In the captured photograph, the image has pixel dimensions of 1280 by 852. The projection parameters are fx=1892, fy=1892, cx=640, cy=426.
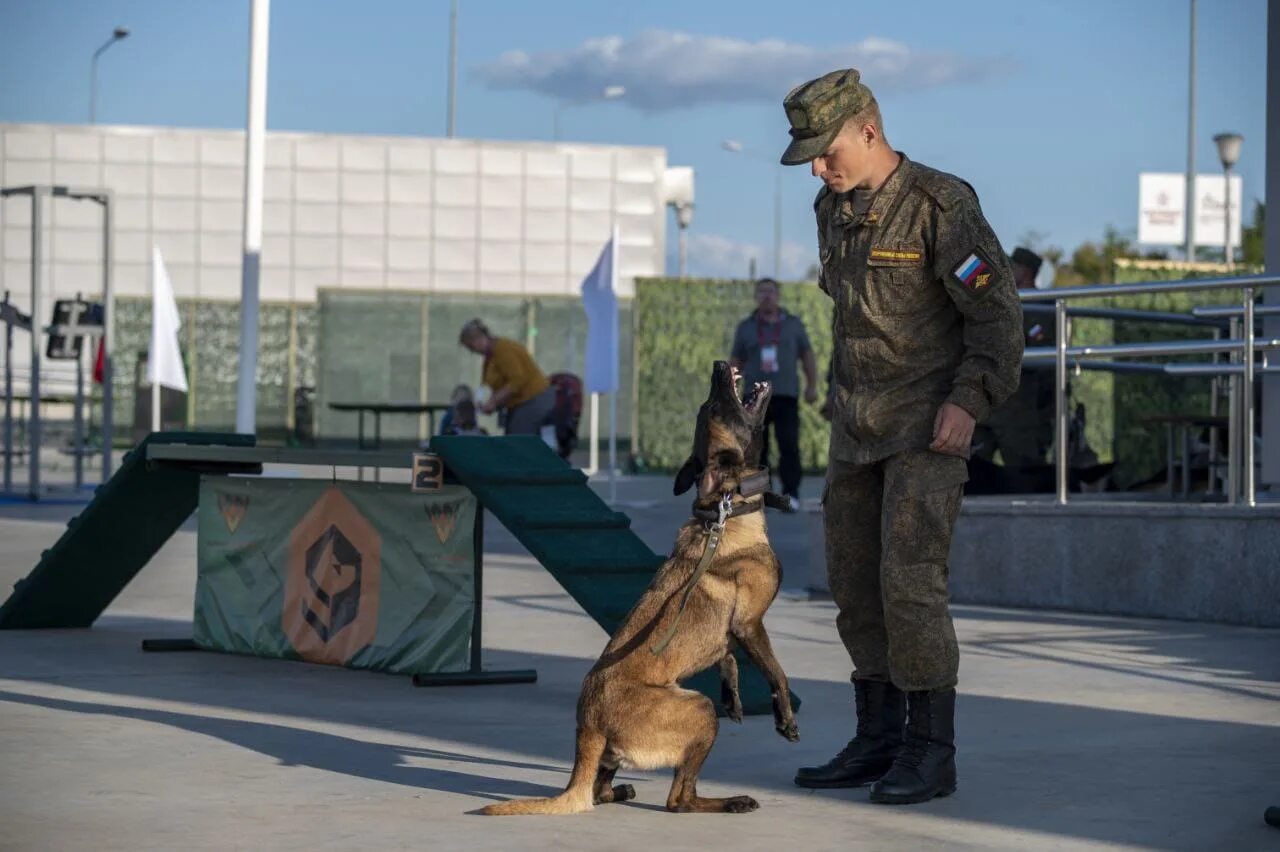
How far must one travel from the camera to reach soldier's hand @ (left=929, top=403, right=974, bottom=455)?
508 cm

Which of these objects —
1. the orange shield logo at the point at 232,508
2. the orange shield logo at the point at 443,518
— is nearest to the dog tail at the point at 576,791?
the orange shield logo at the point at 443,518

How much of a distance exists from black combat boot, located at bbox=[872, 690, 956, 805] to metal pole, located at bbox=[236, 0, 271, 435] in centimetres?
1205

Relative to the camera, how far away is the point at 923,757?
17.0 ft

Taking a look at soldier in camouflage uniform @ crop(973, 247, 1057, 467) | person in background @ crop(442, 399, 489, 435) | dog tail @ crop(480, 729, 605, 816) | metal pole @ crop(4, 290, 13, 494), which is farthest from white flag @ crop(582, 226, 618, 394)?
dog tail @ crop(480, 729, 605, 816)

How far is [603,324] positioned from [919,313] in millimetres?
14561

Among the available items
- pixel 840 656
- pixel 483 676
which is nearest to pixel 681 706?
pixel 483 676

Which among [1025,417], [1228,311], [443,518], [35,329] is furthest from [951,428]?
[35,329]

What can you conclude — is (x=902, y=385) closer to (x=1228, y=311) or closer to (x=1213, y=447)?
(x=1228, y=311)

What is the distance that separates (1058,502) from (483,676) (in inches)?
160

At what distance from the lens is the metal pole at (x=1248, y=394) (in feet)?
30.8

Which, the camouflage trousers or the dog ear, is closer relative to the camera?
the camouflage trousers

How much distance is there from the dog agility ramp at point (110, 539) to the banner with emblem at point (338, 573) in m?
0.21

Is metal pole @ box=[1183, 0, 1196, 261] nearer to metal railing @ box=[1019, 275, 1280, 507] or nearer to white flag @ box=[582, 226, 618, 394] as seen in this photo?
white flag @ box=[582, 226, 618, 394]

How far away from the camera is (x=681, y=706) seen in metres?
4.82
